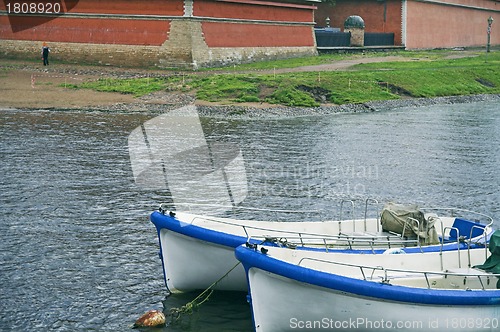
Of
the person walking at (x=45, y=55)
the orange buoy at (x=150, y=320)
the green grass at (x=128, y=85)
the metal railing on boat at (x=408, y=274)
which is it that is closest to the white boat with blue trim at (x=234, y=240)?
the metal railing on boat at (x=408, y=274)

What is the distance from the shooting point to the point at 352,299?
11453 millimetres

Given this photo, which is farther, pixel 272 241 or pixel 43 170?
pixel 43 170

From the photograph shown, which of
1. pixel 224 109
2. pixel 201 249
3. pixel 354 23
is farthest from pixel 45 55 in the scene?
pixel 201 249

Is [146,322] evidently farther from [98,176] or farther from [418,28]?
[418,28]

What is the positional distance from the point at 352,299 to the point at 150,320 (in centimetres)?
314

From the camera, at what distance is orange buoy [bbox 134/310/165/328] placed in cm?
1264

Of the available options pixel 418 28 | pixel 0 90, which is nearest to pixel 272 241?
pixel 0 90

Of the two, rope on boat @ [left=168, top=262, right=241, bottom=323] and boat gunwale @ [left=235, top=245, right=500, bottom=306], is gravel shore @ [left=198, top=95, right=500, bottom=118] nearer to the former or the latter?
rope on boat @ [left=168, top=262, right=241, bottom=323]

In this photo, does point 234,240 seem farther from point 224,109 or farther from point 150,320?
point 224,109

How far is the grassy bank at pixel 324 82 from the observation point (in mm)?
39344

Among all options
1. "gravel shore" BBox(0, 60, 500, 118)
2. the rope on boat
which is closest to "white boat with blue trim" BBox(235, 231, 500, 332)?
the rope on boat

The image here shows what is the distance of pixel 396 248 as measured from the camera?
44.6ft

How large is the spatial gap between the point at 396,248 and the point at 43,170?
1306cm

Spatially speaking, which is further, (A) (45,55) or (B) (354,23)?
(B) (354,23)
